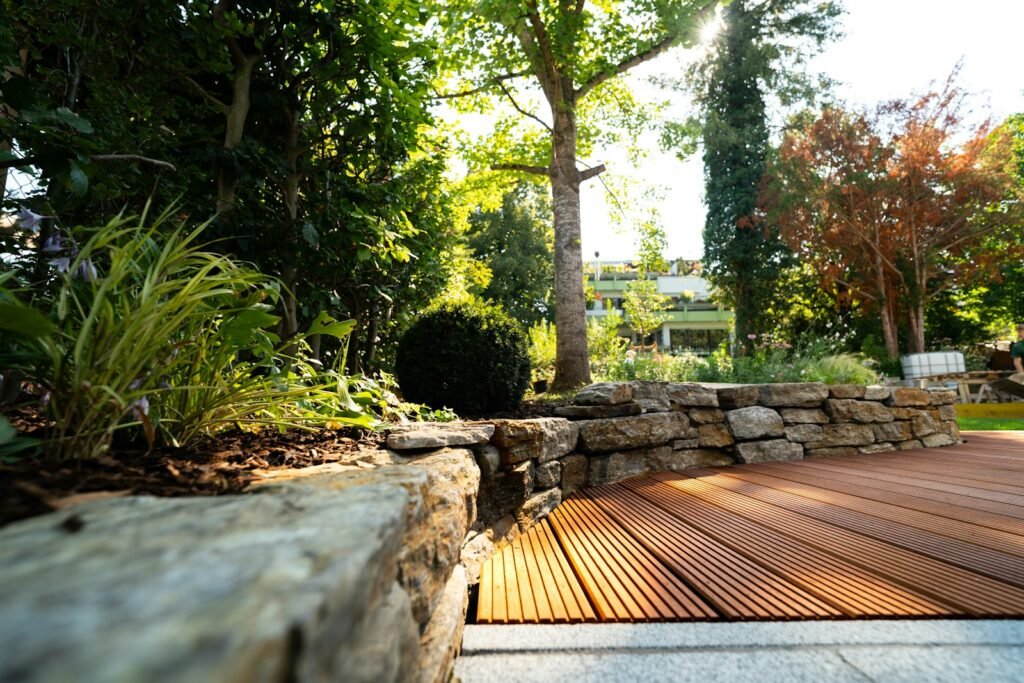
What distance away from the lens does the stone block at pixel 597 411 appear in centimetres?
327

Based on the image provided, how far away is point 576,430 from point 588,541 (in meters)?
1.08

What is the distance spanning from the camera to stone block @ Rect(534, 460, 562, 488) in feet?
8.51

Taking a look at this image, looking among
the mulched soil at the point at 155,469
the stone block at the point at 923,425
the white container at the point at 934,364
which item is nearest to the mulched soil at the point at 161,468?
the mulched soil at the point at 155,469

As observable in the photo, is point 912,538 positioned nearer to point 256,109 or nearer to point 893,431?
point 893,431

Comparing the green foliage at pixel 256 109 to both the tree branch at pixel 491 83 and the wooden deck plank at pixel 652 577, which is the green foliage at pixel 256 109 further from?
the tree branch at pixel 491 83

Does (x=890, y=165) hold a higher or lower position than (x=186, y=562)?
higher

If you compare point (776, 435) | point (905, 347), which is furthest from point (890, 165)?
point (776, 435)

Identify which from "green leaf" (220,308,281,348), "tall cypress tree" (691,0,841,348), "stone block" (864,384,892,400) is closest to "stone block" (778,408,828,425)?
"stone block" (864,384,892,400)

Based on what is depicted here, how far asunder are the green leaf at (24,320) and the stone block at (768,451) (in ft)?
12.9

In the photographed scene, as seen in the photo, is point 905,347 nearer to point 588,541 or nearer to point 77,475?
point 588,541

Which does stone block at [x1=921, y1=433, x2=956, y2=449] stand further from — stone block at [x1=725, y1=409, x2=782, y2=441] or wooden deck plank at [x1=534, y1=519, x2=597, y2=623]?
wooden deck plank at [x1=534, y1=519, x2=597, y2=623]

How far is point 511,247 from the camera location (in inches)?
635

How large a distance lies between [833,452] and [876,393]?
0.77 metres

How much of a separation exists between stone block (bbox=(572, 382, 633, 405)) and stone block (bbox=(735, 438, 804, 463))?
108 centimetres
